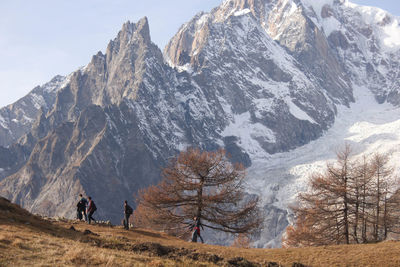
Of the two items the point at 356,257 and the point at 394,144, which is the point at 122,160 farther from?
the point at 356,257

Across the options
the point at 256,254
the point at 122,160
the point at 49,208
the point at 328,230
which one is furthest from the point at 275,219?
the point at 256,254

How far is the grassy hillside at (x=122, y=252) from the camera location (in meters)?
13.4

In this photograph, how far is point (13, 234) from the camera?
16578 mm

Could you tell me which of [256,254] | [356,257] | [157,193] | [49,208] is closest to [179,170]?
[157,193]

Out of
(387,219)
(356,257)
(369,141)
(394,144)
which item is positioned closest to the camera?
(356,257)

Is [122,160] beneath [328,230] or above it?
above

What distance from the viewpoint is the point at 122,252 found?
16.2m

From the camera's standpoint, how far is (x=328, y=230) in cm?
3262

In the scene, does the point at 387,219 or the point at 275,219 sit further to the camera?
the point at 275,219

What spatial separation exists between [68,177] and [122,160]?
28.3m

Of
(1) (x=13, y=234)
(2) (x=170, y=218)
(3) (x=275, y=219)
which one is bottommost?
(1) (x=13, y=234)

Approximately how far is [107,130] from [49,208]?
1857 inches

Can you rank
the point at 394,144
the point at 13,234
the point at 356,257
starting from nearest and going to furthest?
1. the point at 13,234
2. the point at 356,257
3. the point at 394,144

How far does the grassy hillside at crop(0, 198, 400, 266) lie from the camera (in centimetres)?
1344
